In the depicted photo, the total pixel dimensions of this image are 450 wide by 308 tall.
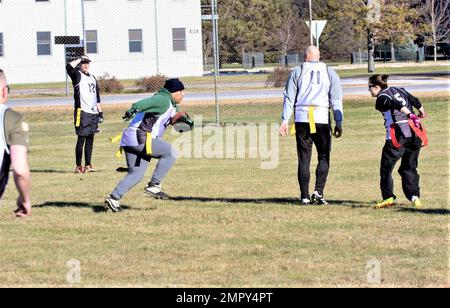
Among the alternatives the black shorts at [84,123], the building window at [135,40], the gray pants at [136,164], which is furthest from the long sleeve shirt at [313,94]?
the building window at [135,40]

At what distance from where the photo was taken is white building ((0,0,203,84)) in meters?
54.5

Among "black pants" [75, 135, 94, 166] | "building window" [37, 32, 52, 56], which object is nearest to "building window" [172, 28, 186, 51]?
"building window" [37, 32, 52, 56]

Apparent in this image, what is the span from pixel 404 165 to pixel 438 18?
214 ft

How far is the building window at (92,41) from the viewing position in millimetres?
55875

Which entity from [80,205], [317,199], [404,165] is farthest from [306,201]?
[80,205]

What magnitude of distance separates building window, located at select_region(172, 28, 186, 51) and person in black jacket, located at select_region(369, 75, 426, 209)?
45.4m

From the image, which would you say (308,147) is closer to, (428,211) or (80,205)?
(428,211)

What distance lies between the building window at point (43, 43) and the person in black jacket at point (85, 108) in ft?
127

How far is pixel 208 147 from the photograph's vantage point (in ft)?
75.3

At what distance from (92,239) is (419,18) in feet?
216

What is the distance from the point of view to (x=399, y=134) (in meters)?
12.6

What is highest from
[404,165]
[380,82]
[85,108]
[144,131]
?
[380,82]

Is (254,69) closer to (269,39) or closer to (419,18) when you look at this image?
(269,39)
